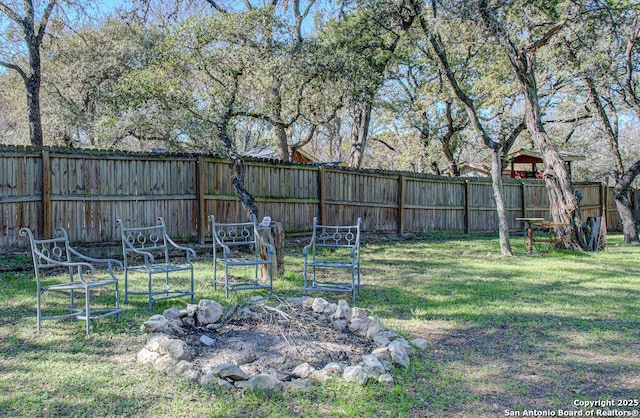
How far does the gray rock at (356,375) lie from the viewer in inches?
132

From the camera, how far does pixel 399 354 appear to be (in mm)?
3746

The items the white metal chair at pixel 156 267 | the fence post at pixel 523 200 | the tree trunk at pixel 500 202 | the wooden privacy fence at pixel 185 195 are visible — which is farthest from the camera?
the fence post at pixel 523 200

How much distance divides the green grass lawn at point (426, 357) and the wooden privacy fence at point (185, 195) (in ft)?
4.32

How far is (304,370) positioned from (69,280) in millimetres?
4703

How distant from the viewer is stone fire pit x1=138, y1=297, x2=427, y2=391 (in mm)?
3395

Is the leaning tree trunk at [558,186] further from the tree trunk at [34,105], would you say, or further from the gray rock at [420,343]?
the tree trunk at [34,105]

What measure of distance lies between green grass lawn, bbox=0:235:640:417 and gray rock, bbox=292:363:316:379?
5.3 inches

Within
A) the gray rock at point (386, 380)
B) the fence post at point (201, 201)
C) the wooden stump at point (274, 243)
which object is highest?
the fence post at point (201, 201)

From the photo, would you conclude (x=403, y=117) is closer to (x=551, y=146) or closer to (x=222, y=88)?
(x=551, y=146)

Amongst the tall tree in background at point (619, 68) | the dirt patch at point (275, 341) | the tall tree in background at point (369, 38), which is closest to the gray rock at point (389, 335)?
the dirt patch at point (275, 341)

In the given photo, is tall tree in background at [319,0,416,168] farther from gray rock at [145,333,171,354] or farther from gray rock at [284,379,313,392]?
gray rock at [284,379,313,392]

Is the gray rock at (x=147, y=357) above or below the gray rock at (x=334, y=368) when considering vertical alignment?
above

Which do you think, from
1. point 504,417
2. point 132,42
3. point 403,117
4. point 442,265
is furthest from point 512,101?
point 504,417

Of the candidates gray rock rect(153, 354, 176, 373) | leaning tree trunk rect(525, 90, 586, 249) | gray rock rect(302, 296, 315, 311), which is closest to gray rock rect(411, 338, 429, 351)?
gray rock rect(302, 296, 315, 311)
